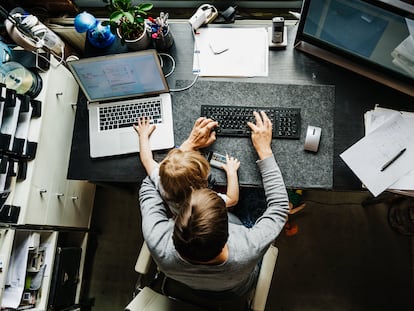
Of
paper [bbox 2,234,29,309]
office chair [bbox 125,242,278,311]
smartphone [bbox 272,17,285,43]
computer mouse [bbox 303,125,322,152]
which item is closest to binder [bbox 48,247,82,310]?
paper [bbox 2,234,29,309]

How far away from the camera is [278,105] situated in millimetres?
1374

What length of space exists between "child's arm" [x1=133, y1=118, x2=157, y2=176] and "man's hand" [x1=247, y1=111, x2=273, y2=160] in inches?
13.7

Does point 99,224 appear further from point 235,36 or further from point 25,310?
point 235,36

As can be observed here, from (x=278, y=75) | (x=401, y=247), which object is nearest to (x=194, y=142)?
(x=278, y=75)

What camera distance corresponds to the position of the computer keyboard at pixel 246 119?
4.40 feet

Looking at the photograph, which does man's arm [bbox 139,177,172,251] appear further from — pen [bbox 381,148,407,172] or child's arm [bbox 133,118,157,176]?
pen [bbox 381,148,407,172]

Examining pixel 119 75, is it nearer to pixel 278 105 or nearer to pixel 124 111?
pixel 124 111

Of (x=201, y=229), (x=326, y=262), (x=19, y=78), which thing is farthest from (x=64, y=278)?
(x=326, y=262)

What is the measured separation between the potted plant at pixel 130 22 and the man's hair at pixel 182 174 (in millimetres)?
487

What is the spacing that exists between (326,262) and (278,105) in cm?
89

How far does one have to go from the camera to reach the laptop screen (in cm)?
119

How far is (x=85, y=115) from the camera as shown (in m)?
1.45

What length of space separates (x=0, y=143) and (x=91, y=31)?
1.72ft

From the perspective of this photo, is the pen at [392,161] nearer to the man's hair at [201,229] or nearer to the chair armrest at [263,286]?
the chair armrest at [263,286]
